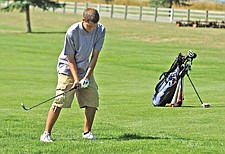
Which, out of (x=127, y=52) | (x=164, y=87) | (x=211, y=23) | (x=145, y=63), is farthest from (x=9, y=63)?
(x=211, y=23)

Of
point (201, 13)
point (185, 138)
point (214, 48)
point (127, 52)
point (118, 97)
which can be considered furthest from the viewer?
point (201, 13)

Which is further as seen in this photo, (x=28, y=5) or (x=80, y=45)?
(x=28, y=5)

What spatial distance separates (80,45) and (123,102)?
679 centimetres

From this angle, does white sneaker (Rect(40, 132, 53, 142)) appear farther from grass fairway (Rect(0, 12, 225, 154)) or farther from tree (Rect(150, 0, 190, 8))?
tree (Rect(150, 0, 190, 8))

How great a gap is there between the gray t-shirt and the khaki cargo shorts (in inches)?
4.5

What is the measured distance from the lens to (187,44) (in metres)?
40.9

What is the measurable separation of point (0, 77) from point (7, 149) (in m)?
14.2

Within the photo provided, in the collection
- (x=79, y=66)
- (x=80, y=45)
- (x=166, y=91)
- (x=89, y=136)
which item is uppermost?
(x=80, y=45)

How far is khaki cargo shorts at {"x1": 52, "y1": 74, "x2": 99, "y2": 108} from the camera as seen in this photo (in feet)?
28.7

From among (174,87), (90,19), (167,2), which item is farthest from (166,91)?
(167,2)

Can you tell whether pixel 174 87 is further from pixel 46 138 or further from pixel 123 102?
pixel 46 138

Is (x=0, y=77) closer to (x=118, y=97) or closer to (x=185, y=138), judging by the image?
(x=118, y=97)

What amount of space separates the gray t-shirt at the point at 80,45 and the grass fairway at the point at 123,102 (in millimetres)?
965

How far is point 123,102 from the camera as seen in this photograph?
50.6ft
